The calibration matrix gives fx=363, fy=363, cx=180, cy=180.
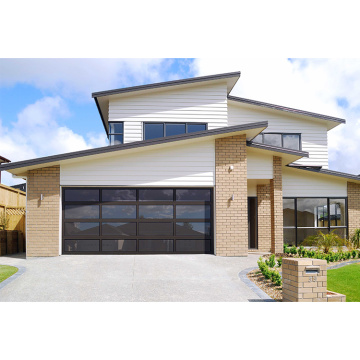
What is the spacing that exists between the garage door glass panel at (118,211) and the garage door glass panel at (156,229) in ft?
1.76

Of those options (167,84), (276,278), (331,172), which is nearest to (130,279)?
(276,278)

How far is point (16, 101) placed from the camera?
2238 cm

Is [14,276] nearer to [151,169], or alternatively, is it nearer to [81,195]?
[81,195]

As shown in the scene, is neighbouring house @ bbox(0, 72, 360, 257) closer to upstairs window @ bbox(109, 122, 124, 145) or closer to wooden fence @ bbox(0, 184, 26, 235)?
upstairs window @ bbox(109, 122, 124, 145)

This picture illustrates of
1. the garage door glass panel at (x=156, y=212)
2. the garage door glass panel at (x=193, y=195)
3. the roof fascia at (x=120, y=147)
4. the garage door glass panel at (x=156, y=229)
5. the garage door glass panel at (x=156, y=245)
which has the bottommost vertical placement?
the garage door glass panel at (x=156, y=245)

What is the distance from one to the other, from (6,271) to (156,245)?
4.97 m

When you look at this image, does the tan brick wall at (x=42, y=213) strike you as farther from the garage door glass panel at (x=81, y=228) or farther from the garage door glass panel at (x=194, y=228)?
the garage door glass panel at (x=194, y=228)

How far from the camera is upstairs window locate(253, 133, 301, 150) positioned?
18.4 m

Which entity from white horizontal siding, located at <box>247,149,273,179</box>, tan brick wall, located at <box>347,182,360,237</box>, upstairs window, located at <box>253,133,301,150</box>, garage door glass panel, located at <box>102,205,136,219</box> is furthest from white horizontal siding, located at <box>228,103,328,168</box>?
garage door glass panel, located at <box>102,205,136,219</box>

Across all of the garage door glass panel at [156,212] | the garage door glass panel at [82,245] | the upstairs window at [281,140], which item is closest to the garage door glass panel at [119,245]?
the garage door glass panel at [82,245]

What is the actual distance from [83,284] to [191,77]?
10.6 meters

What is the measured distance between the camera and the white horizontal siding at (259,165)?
570 inches

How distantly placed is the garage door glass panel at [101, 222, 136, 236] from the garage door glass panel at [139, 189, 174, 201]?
1071 millimetres
